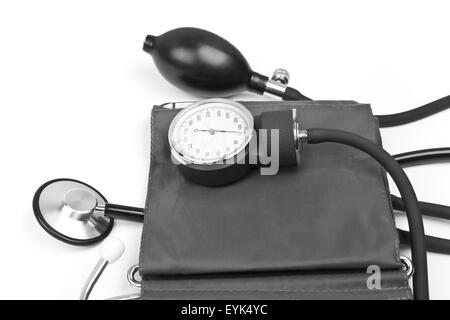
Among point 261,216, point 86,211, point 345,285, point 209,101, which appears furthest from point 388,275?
point 86,211

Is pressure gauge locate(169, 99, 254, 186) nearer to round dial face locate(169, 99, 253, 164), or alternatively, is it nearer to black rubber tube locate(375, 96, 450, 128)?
round dial face locate(169, 99, 253, 164)

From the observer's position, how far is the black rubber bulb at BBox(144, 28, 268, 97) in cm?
142

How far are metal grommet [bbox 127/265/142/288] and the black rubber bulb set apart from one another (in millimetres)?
466

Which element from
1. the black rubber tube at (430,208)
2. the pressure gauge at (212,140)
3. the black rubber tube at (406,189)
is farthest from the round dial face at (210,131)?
the black rubber tube at (430,208)

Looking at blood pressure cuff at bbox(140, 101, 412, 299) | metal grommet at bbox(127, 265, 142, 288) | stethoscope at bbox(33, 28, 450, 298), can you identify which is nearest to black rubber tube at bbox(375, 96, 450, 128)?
stethoscope at bbox(33, 28, 450, 298)

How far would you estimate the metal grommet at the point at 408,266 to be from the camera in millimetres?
1115

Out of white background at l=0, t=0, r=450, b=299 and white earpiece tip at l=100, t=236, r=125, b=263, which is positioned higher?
white background at l=0, t=0, r=450, b=299

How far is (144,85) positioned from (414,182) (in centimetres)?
70

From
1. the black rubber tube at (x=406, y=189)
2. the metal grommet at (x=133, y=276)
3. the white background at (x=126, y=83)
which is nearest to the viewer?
the black rubber tube at (x=406, y=189)

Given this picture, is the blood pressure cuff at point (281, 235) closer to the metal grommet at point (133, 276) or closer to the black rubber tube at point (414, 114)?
the metal grommet at point (133, 276)

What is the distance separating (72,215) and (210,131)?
1.08 ft

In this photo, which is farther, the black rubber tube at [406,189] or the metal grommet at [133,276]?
the metal grommet at [133,276]

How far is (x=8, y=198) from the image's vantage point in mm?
1362

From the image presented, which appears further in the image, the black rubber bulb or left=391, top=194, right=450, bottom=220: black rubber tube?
the black rubber bulb
